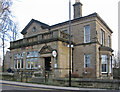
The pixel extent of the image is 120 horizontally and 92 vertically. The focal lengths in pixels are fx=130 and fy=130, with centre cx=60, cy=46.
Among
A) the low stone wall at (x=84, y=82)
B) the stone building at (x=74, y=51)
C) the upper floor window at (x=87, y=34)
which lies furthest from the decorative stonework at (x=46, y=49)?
the upper floor window at (x=87, y=34)

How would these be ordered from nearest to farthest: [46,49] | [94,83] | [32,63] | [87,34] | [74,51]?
[94,83] → [46,49] → [32,63] → [87,34] → [74,51]

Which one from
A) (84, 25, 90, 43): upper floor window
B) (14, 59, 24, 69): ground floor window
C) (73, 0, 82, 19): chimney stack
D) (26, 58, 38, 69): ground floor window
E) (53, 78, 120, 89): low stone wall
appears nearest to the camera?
(53, 78, 120, 89): low stone wall

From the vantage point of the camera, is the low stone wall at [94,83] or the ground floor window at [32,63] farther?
the ground floor window at [32,63]

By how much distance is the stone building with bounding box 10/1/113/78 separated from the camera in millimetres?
17953

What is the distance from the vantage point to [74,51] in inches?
864

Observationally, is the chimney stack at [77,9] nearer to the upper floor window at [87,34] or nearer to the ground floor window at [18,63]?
the upper floor window at [87,34]

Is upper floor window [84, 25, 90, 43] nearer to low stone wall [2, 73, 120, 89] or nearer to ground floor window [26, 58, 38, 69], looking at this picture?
ground floor window [26, 58, 38, 69]

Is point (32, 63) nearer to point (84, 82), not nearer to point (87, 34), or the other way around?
point (87, 34)

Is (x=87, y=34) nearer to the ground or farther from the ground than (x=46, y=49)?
farther from the ground

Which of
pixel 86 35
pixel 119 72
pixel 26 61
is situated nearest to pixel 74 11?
pixel 86 35

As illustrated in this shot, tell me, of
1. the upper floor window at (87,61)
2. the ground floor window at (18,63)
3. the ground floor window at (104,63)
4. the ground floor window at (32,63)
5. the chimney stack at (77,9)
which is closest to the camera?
the ground floor window at (32,63)

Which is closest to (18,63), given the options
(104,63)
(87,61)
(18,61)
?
(18,61)

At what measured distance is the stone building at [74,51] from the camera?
1795 centimetres

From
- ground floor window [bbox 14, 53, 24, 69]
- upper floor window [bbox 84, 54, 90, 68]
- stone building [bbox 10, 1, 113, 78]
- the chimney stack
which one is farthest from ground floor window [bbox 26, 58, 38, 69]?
the chimney stack
